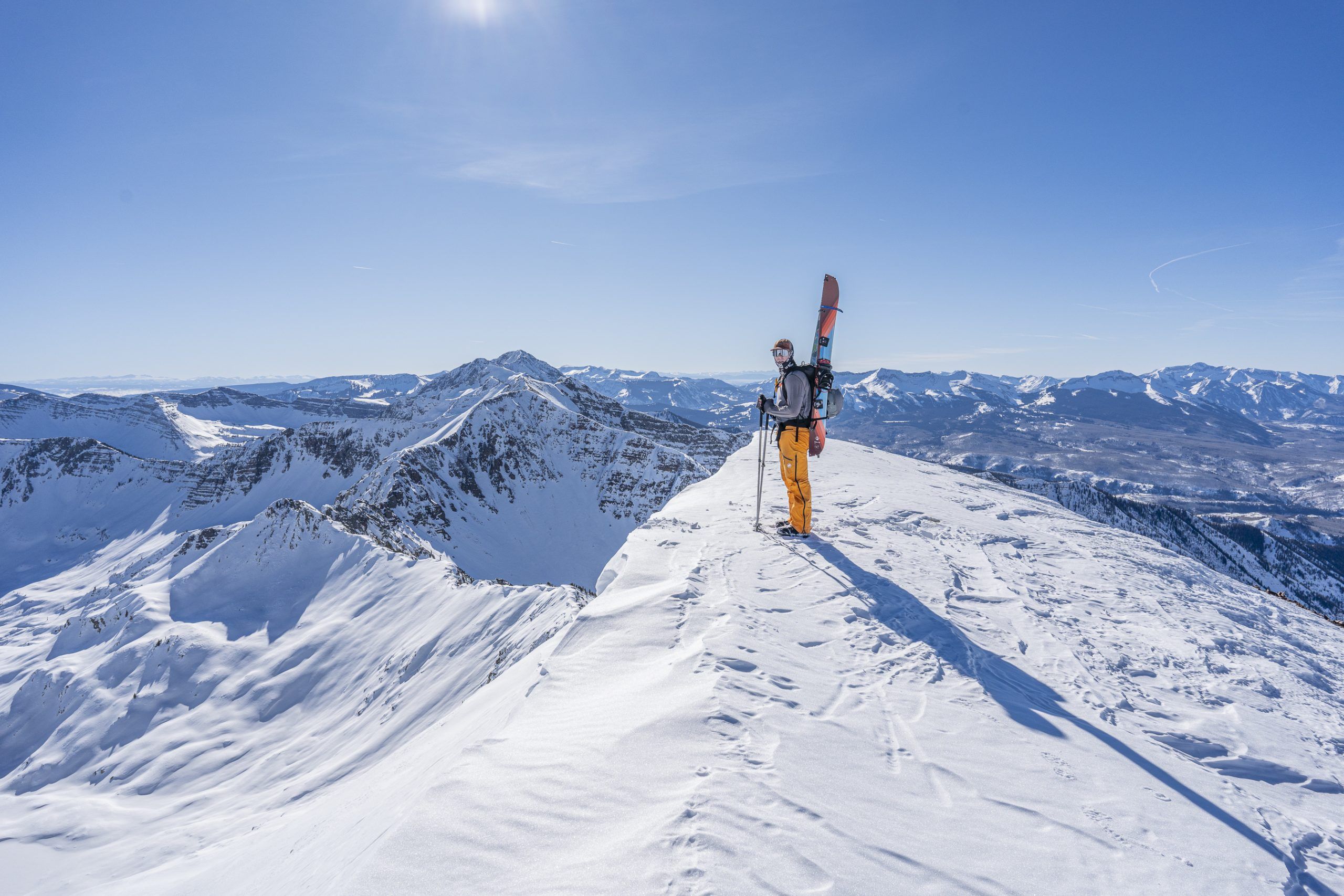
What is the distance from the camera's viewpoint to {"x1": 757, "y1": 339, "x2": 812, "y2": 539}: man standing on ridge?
12.2 metres

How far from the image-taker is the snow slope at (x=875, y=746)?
3834 millimetres

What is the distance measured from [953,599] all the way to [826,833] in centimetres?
671

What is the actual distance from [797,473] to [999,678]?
236 inches

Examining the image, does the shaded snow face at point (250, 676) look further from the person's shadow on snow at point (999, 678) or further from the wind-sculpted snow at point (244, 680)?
the person's shadow on snow at point (999, 678)

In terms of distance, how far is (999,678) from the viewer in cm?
699

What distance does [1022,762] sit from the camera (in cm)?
521

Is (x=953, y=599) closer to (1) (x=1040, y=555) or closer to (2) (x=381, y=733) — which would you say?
(1) (x=1040, y=555)

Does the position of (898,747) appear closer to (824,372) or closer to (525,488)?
(824,372)

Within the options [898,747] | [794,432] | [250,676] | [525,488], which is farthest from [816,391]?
[525,488]

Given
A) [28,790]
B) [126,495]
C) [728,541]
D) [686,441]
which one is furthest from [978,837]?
[126,495]

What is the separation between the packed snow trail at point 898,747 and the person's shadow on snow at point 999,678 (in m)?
0.04

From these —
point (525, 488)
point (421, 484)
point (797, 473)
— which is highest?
point (797, 473)

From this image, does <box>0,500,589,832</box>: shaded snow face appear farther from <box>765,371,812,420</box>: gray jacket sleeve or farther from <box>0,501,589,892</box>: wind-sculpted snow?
<box>765,371,812,420</box>: gray jacket sleeve

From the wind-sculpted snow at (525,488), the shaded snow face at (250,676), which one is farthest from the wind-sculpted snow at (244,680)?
the wind-sculpted snow at (525,488)
